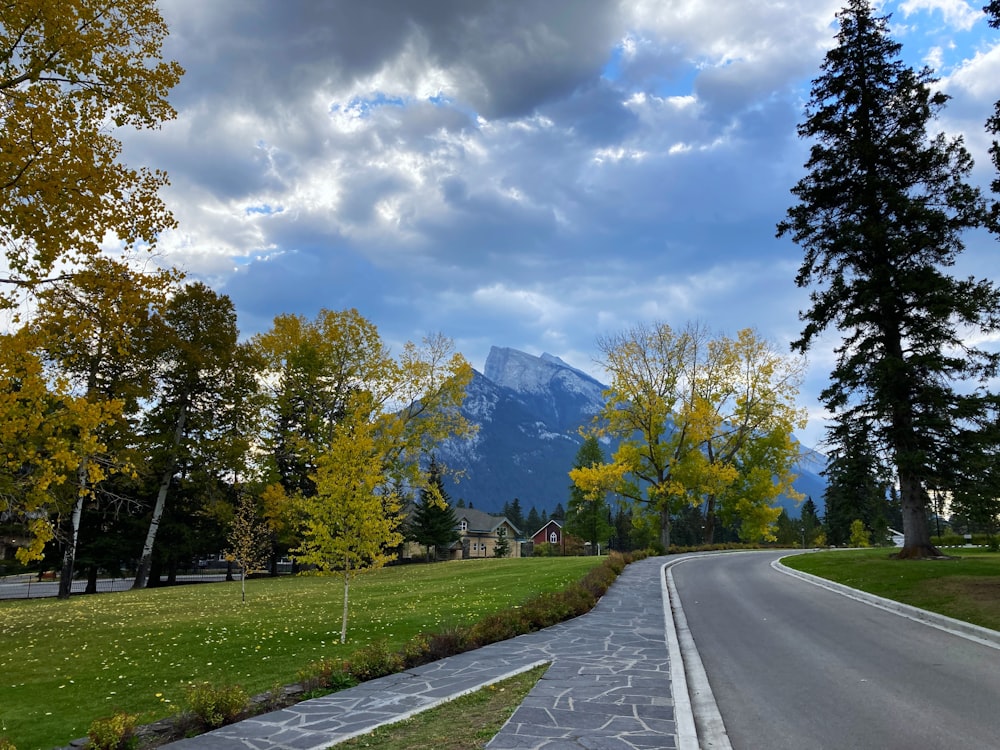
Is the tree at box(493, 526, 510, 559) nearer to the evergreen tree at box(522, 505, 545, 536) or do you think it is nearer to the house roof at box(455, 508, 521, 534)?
the house roof at box(455, 508, 521, 534)

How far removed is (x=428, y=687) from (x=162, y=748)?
3.40 meters

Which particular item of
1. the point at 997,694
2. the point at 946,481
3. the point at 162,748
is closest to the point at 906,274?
the point at 946,481

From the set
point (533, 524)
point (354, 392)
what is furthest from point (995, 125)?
point (533, 524)

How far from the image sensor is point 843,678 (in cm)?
832

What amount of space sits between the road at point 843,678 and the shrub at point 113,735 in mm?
6470

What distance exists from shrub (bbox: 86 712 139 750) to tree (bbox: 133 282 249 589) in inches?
1218

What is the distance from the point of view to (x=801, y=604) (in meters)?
15.4

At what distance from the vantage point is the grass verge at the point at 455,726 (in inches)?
229

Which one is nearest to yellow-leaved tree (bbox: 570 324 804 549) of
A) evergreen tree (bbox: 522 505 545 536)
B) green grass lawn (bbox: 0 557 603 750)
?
green grass lawn (bbox: 0 557 603 750)

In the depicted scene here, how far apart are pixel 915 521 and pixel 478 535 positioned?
73.7 meters

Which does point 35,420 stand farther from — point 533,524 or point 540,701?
point 533,524

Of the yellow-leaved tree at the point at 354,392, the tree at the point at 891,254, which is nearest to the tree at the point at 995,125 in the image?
the tree at the point at 891,254

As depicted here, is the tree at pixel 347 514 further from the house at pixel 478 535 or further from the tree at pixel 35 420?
the house at pixel 478 535

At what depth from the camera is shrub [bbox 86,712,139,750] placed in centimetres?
600
